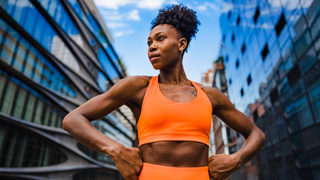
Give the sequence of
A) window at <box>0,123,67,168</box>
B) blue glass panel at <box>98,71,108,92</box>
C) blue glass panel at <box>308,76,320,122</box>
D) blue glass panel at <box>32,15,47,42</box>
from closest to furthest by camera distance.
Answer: blue glass panel at <box>308,76,320,122</box> < window at <box>0,123,67,168</box> < blue glass panel at <box>32,15,47,42</box> < blue glass panel at <box>98,71,108,92</box>

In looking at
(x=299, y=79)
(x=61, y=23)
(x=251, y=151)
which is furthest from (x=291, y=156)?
(x=61, y=23)

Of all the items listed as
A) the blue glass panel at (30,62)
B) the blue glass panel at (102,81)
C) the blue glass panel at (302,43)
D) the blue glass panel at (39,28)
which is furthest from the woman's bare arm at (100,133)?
the blue glass panel at (102,81)

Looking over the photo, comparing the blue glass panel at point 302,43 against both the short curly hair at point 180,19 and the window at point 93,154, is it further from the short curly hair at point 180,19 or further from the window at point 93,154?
the window at point 93,154

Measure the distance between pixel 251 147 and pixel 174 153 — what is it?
0.73 meters

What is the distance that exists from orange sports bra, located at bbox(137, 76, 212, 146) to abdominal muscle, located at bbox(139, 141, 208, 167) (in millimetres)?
35

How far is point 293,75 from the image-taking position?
40.9ft

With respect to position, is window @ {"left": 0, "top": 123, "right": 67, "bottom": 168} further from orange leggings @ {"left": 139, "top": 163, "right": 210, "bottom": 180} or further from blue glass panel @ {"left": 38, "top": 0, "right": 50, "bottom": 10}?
orange leggings @ {"left": 139, "top": 163, "right": 210, "bottom": 180}

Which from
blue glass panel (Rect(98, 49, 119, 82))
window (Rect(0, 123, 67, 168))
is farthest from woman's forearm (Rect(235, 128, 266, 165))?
blue glass panel (Rect(98, 49, 119, 82))

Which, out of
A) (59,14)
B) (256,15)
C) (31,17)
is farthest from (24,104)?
(256,15)

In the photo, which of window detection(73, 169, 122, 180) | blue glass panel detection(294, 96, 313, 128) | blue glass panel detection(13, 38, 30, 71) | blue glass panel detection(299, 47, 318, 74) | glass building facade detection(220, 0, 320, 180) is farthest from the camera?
window detection(73, 169, 122, 180)

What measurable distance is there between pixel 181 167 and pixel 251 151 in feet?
2.26

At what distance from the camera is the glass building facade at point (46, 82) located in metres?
17.0

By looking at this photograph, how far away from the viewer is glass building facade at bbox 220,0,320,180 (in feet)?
33.9

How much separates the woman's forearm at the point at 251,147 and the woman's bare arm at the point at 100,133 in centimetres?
85
